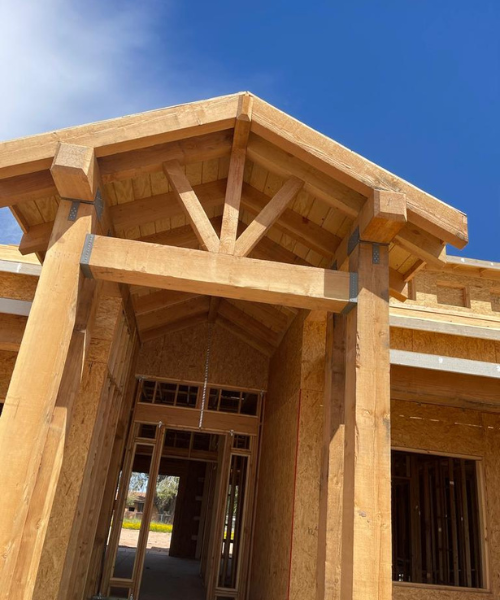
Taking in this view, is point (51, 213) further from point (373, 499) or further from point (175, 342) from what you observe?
point (175, 342)

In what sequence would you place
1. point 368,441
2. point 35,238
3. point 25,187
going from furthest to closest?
point 35,238, point 25,187, point 368,441

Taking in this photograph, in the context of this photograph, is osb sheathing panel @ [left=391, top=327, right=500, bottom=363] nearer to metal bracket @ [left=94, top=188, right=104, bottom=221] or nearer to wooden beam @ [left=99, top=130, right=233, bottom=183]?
wooden beam @ [left=99, top=130, right=233, bottom=183]

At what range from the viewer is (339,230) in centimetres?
534

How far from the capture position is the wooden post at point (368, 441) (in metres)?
3.57

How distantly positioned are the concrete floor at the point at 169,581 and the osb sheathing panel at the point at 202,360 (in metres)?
3.76

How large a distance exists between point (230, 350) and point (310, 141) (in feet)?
18.8

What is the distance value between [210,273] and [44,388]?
4.93 ft

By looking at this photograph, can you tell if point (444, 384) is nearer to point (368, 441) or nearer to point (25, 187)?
point (368, 441)

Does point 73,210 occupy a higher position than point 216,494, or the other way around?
point 73,210

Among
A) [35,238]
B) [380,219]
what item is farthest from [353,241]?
[35,238]

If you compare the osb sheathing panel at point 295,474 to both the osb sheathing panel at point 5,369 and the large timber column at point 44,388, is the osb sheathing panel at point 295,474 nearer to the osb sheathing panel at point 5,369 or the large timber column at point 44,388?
the large timber column at point 44,388

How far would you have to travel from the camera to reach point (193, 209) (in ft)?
14.9

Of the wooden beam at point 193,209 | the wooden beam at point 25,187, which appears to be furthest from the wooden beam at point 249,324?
the wooden beam at point 25,187

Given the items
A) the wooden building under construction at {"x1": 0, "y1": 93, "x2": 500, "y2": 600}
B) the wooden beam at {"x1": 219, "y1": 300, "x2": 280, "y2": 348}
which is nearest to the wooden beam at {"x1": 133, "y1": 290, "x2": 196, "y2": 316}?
the wooden building under construction at {"x1": 0, "y1": 93, "x2": 500, "y2": 600}
